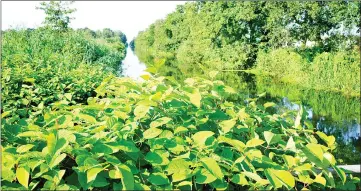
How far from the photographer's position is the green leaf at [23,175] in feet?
3.08

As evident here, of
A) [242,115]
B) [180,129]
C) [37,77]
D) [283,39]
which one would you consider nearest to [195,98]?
[180,129]

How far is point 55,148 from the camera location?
97cm

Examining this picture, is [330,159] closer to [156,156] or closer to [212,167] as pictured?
[212,167]

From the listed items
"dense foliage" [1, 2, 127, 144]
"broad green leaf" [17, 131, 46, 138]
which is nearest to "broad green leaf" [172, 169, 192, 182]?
"broad green leaf" [17, 131, 46, 138]

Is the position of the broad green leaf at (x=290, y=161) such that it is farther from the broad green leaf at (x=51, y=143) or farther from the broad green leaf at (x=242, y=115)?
the broad green leaf at (x=51, y=143)

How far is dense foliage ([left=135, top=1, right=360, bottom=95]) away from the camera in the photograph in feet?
55.3

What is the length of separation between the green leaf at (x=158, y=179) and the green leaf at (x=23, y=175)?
36cm

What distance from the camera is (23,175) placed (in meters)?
0.95

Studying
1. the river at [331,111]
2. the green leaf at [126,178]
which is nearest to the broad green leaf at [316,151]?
the green leaf at [126,178]

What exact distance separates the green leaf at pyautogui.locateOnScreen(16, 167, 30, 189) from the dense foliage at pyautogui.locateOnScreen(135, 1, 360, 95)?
1057 cm

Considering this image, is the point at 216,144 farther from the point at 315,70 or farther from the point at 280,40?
the point at 280,40

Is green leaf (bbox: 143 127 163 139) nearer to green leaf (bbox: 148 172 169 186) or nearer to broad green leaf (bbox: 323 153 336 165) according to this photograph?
green leaf (bbox: 148 172 169 186)

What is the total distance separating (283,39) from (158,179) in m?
25.4

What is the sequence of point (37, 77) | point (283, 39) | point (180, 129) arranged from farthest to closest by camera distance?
point (283, 39) < point (37, 77) < point (180, 129)
